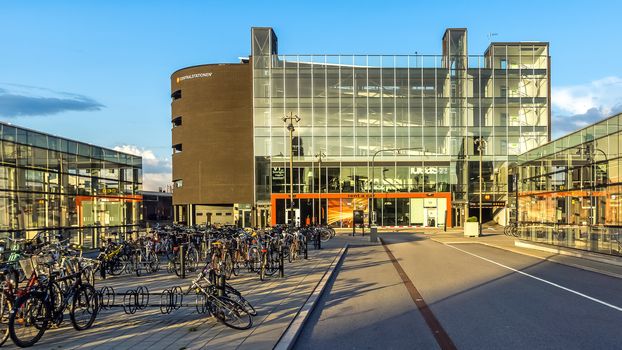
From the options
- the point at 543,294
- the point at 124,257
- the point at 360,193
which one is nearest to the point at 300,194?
the point at 360,193

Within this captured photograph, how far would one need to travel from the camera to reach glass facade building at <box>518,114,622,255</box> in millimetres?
19719

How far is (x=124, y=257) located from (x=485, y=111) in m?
51.3

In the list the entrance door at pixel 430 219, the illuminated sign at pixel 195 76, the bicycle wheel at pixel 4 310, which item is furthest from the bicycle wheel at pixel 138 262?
the illuminated sign at pixel 195 76

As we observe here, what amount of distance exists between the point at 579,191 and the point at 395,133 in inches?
1424

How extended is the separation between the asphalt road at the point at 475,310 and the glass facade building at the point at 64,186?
11.2m

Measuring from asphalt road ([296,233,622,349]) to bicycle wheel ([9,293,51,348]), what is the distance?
360cm

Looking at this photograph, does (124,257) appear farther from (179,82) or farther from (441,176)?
(179,82)

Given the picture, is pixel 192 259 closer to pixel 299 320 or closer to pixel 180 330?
pixel 299 320

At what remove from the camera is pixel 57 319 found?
8102 millimetres

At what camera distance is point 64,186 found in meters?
22.2

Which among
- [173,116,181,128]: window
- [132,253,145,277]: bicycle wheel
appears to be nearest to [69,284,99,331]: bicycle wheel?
[132,253,145,277]: bicycle wheel

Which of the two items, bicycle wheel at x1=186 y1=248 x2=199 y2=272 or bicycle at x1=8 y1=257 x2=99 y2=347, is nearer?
bicycle at x1=8 y1=257 x2=99 y2=347

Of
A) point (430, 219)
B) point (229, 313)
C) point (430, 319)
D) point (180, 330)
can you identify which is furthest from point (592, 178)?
point (430, 219)

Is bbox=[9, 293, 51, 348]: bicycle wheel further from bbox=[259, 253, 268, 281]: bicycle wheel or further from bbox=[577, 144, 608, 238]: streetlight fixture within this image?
bbox=[577, 144, 608, 238]: streetlight fixture
